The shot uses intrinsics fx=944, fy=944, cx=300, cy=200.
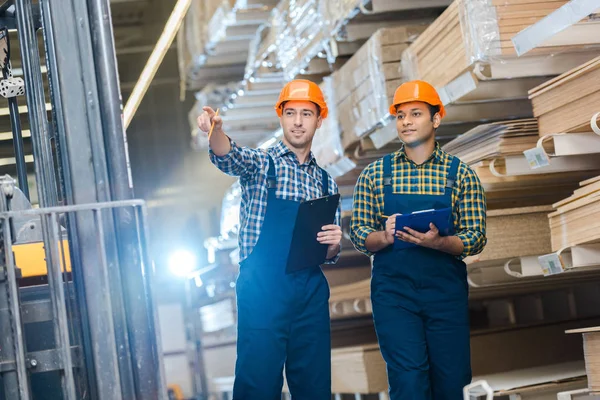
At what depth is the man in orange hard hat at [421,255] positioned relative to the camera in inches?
173

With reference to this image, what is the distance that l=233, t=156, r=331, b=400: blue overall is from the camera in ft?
13.8

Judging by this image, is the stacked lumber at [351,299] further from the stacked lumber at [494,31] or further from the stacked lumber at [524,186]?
the stacked lumber at [494,31]

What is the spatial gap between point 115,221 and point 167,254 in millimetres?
15468

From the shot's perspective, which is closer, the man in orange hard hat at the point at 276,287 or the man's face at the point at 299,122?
the man in orange hard hat at the point at 276,287

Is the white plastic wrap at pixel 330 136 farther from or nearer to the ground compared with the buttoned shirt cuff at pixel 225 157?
farther from the ground

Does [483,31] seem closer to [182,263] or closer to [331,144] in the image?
[331,144]

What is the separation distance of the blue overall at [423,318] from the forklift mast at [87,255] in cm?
144

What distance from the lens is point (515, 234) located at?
5.47 m

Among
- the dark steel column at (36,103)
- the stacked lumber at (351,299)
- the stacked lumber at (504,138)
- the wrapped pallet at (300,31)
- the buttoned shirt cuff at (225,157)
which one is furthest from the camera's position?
the stacked lumber at (351,299)

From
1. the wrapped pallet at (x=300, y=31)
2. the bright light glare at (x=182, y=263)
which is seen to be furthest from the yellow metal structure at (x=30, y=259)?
the bright light glare at (x=182, y=263)

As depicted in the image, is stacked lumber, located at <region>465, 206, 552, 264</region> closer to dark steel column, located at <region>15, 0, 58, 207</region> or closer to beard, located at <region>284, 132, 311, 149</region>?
beard, located at <region>284, 132, 311, 149</region>

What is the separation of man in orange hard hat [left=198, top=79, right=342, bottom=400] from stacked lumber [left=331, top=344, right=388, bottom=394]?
8.98ft

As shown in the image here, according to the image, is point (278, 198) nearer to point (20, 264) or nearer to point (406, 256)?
point (406, 256)

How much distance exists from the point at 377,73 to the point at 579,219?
2085 millimetres
